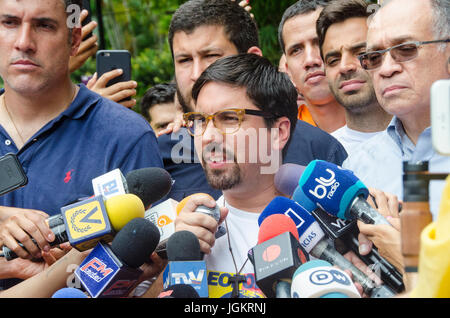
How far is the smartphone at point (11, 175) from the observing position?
6.50ft

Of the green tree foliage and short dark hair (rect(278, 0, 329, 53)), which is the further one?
the green tree foliage

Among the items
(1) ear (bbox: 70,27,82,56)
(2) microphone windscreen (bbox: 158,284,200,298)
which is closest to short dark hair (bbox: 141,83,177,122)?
(1) ear (bbox: 70,27,82,56)

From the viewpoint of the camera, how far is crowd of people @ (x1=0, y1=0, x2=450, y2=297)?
2.08 meters

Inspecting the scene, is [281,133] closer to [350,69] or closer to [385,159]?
[385,159]

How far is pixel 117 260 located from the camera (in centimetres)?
177

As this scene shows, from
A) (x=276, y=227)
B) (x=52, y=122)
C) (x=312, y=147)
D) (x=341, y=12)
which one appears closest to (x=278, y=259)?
(x=276, y=227)

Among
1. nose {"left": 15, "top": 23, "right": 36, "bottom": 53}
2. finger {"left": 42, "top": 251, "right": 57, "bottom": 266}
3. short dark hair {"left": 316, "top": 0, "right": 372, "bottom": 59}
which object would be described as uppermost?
nose {"left": 15, "top": 23, "right": 36, "bottom": 53}

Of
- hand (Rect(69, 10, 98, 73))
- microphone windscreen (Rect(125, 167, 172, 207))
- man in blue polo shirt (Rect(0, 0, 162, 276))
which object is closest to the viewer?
microphone windscreen (Rect(125, 167, 172, 207))

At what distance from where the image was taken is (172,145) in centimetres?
319

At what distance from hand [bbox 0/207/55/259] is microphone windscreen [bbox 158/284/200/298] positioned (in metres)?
0.52

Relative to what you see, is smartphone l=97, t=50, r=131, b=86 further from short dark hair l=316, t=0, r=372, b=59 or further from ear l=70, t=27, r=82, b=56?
short dark hair l=316, t=0, r=372, b=59

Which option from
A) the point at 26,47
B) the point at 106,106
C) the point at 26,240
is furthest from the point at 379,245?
the point at 26,47

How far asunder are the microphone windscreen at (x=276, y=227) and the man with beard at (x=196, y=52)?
109 centimetres
